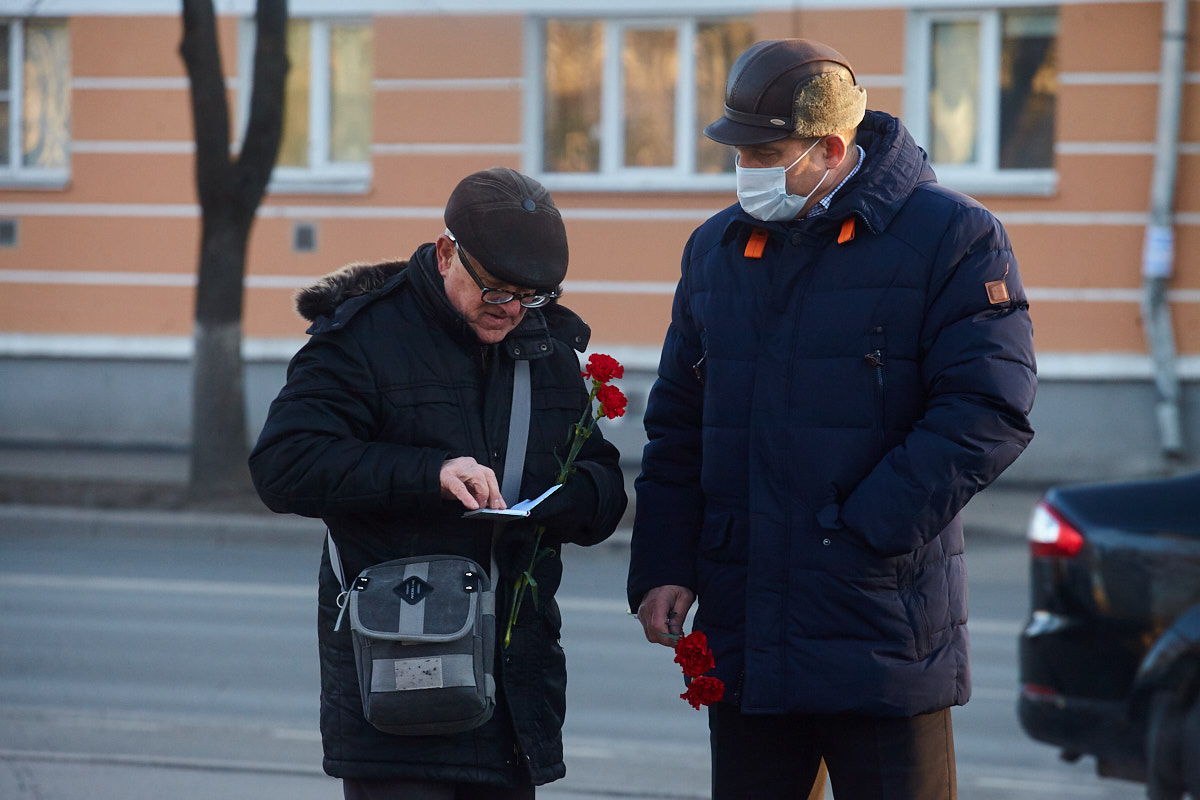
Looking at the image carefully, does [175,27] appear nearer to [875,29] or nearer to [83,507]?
[83,507]

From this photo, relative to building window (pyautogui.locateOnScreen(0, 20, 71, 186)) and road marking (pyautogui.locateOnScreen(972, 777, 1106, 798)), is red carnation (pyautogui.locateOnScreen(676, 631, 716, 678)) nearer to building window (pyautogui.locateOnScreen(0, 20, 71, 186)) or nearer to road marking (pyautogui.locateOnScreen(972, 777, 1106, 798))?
road marking (pyautogui.locateOnScreen(972, 777, 1106, 798))

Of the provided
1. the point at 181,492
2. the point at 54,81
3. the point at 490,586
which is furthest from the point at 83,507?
Result: the point at 490,586

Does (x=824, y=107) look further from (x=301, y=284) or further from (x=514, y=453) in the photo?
(x=301, y=284)

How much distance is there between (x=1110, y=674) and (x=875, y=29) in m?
9.57

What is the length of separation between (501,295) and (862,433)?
0.69m

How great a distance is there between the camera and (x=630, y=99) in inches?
556

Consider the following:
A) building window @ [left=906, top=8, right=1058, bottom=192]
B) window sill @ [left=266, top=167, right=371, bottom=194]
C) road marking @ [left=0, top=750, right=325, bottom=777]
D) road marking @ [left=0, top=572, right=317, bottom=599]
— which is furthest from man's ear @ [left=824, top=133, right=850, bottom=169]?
window sill @ [left=266, top=167, right=371, bottom=194]

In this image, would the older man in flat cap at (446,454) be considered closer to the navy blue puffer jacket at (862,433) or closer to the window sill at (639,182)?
the navy blue puffer jacket at (862,433)

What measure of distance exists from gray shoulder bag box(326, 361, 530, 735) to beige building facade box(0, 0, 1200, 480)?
1100 cm

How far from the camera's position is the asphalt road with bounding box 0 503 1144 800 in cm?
491

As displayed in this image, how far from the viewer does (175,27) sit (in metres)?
14.6

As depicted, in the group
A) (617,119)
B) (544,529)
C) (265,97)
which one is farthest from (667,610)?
(617,119)

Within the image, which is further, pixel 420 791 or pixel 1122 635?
pixel 1122 635

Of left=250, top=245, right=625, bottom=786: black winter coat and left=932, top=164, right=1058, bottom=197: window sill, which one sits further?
left=932, top=164, right=1058, bottom=197: window sill
